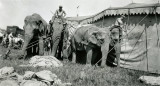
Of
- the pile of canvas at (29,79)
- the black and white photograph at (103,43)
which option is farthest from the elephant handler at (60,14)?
the pile of canvas at (29,79)

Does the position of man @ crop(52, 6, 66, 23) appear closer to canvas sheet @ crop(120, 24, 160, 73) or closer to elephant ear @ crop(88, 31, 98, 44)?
elephant ear @ crop(88, 31, 98, 44)

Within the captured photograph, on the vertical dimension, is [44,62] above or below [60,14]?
below

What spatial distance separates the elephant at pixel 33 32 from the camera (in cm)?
1216

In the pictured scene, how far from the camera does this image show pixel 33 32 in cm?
1246

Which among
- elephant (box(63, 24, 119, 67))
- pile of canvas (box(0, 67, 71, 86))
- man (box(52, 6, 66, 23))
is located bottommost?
pile of canvas (box(0, 67, 71, 86))

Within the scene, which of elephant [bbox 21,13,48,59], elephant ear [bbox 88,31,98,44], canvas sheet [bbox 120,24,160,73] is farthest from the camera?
elephant [bbox 21,13,48,59]

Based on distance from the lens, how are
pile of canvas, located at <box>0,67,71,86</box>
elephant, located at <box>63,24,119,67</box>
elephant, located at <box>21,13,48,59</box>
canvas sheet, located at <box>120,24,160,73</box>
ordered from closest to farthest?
pile of canvas, located at <box>0,67,71,86</box> → elephant, located at <box>63,24,119,67</box> → canvas sheet, located at <box>120,24,160,73</box> → elephant, located at <box>21,13,48,59</box>

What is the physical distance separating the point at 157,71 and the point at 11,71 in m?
7.33

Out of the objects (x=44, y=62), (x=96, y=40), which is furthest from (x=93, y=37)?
(x=44, y=62)

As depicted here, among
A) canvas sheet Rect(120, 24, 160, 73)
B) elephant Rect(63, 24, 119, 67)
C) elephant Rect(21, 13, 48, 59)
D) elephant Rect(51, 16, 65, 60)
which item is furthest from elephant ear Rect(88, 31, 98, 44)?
elephant Rect(21, 13, 48, 59)

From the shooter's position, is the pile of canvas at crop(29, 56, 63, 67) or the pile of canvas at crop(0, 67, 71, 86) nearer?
the pile of canvas at crop(0, 67, 71, 86)

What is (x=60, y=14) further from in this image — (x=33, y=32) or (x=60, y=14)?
(x=33, y=32)

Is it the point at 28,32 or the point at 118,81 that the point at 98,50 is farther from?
the point at 118,81

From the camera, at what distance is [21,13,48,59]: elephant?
39.9 feet
